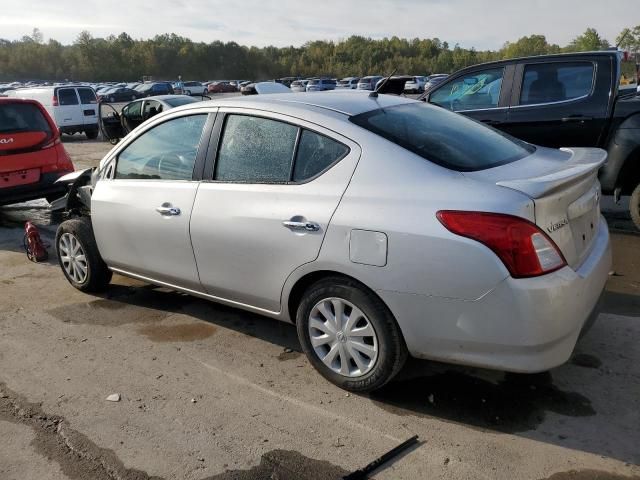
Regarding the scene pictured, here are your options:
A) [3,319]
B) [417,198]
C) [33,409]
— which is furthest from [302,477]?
[3,319]

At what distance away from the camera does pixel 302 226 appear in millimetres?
3150

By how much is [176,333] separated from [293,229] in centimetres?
151

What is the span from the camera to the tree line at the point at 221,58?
96125 mm

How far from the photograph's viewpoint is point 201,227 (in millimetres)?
3664

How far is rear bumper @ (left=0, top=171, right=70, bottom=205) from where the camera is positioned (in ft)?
24.3

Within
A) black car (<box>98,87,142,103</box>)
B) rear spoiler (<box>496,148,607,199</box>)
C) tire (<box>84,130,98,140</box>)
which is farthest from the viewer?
black car (<box>98,87,142,103</box>)

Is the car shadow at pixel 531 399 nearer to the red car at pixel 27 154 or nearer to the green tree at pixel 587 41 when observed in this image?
the red car at pixel 27 154

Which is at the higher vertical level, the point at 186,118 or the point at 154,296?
the point at 186,118

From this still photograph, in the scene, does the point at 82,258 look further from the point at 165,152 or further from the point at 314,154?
the point at 314,154

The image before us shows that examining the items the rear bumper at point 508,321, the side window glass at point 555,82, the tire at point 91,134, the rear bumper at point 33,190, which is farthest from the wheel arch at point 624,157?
the tire at point 91,134

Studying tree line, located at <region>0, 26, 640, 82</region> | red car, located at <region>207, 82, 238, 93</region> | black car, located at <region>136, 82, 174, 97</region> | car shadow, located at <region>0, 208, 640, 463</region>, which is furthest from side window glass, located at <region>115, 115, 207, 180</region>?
tree line, located at <region>0, 26, 640, 82</region>

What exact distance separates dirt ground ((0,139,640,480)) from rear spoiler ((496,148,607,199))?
→ 1.16m

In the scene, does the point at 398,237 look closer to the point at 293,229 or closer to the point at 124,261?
the point at 293,229

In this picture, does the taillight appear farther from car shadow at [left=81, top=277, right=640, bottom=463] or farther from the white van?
the white van
